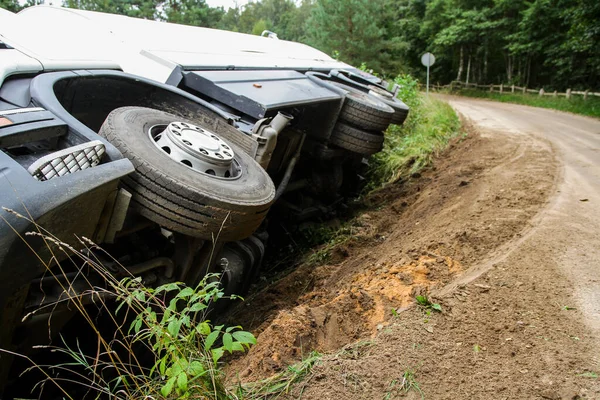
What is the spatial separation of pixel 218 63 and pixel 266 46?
240 cm

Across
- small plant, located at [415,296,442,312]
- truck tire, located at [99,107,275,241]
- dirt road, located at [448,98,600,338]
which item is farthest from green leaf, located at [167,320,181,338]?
dirt road, located at [448,98,600,338]

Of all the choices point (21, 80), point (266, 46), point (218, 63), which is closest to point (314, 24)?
point (266, 46)

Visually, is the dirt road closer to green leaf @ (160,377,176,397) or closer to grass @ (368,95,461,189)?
green leaf @ (160,377,176,397)

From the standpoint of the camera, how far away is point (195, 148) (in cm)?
294

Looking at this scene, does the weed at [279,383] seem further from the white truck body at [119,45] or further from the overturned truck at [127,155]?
the white truck body at [119,45]

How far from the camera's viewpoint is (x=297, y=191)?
644 cm

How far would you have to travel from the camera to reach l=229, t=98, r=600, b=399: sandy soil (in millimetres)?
2246

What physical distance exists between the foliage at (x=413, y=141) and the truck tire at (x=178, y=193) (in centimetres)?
572

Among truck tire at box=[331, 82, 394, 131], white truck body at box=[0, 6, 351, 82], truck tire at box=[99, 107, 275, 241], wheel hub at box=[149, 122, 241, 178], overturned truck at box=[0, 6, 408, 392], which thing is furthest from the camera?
truck tire at box=[331, 82, 394, 131]

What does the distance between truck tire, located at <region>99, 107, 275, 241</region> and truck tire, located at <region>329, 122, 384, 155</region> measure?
3.04 meters

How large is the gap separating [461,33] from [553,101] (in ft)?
35.0

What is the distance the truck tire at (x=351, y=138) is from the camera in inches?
231

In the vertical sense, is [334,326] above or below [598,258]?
below

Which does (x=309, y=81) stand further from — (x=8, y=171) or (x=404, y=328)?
(x=8, y=171)
